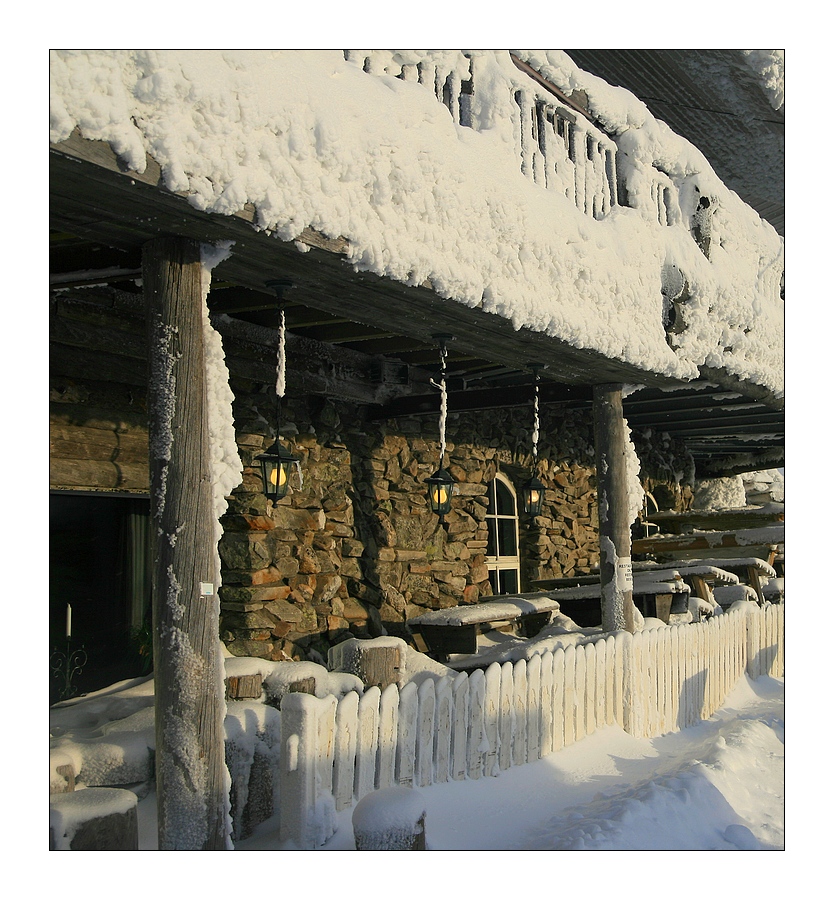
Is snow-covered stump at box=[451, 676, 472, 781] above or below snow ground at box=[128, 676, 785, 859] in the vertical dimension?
above

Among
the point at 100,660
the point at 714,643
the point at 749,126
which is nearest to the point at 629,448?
the point at 714,643

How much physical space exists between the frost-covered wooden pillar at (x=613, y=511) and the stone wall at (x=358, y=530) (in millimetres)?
2082

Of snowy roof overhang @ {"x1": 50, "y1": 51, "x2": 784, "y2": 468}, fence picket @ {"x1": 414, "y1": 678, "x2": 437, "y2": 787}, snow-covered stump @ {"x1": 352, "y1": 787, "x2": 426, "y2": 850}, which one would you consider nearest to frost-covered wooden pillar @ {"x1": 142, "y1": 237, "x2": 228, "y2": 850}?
snowy roof overhang @ {"x1": 50, "y1": 51, "x2": 784, "y2": 468}

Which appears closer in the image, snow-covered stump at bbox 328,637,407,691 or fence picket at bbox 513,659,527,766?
snow-covered stump at bbox 328,637,407,691

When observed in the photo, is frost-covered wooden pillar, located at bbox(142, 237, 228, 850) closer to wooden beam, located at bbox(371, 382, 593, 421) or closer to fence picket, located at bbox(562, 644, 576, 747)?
fence picket, located at bbox(562, 644, 576, 747)

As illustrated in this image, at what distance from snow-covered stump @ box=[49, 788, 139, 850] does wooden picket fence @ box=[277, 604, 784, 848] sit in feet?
3.32

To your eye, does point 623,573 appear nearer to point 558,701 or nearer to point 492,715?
point 558,701

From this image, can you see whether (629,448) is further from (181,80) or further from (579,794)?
(181,80)

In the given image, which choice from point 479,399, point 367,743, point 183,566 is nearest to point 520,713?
point 367,743

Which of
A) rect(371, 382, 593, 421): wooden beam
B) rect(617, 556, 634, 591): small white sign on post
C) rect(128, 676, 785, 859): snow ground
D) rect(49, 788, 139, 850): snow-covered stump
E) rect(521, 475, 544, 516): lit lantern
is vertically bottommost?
rect(128, 676, 785, 859): snow ground

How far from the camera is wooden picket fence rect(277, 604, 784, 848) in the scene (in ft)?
14.3

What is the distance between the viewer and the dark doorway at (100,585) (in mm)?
6664

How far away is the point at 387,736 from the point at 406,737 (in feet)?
0.51

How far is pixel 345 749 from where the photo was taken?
15.0ft
